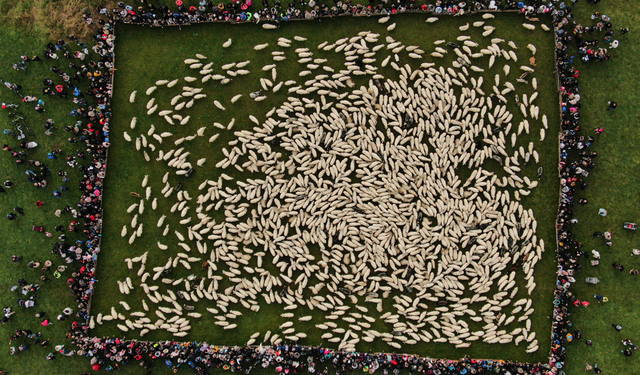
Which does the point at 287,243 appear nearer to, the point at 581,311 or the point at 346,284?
the point at 346,284

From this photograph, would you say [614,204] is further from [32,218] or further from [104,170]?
[32,218]

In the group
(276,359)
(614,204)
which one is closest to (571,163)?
(614,204)

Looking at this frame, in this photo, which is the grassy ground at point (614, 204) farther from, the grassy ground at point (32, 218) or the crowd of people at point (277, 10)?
the grassy ground at point (32, 218)

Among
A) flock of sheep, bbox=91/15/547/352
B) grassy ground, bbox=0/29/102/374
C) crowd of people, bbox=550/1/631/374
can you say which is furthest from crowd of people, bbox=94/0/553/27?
grassy ground, bbox=0/29/102/374

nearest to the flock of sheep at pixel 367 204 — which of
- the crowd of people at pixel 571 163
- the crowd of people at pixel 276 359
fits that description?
the crowd of people at pixel 276 359

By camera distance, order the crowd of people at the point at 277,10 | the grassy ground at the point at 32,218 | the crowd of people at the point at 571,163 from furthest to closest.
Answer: the grassy ground at the point at 32,218, the crowd of people at the point at 277,10, the crowd of people at the point at 571,163
